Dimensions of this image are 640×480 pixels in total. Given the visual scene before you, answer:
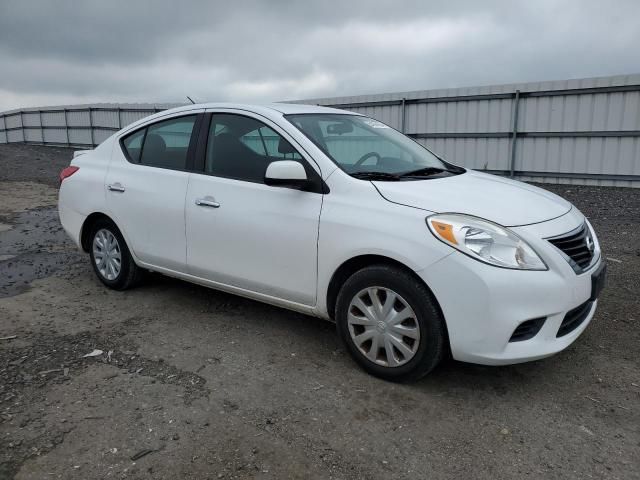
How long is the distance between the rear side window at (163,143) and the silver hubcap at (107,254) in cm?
75

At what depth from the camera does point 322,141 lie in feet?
12.1

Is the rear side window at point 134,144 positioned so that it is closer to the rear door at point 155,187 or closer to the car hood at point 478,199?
the rear door at point 155,187

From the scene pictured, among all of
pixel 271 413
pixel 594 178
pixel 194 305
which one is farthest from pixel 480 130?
pixel 271 413

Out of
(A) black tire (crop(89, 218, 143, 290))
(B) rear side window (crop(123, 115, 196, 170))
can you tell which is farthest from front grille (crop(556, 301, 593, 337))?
(A) black tire (crop(89, 218, 143, 290))

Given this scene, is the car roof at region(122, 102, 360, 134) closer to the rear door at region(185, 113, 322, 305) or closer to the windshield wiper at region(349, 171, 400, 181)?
the rear door at region(185, 113, 322, 305)

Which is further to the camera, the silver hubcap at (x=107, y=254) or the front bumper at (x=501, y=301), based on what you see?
the silver hubcap at (x=107, y=254)

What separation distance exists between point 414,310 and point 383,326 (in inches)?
9.4

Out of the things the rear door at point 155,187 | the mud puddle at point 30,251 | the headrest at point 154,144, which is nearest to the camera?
the rear door at point 155,187

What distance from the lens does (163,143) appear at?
4.49 m

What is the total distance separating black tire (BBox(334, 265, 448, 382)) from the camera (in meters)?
2.94

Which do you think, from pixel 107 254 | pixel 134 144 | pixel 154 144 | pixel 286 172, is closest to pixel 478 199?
pixel 286 172

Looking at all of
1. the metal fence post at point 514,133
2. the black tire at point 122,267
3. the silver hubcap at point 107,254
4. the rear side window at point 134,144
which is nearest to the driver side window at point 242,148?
the rear side window at point 134,144

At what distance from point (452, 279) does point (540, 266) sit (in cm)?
48

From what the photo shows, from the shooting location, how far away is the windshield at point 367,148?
11.7 feet
